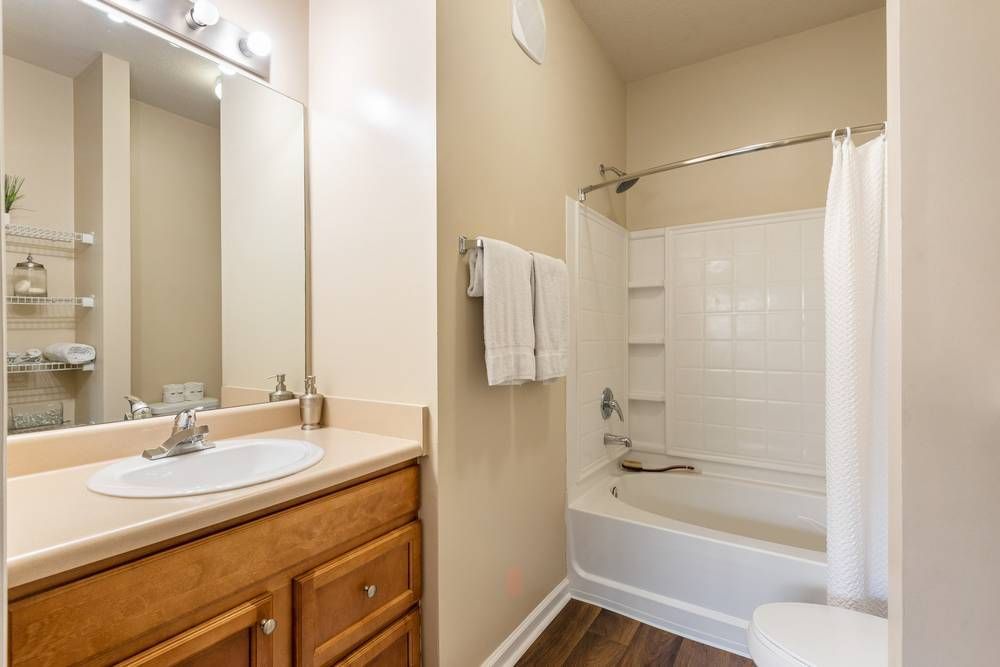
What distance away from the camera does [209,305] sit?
1.52m

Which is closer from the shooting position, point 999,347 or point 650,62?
point 999,347

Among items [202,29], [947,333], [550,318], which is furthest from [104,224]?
[947,333]

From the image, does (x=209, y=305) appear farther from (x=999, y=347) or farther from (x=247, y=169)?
(x=999, y=347)

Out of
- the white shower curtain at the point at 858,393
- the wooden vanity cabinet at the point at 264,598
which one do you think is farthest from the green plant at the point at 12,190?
the white shower curtain at the point at 858,393

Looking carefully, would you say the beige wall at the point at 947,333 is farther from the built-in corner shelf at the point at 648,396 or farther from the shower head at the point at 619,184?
the built-in corner shelf at the point at 648,396

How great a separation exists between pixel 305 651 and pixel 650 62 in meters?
3.04

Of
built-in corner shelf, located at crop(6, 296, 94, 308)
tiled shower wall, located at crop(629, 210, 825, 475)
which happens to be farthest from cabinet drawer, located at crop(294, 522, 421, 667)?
tiled shower wall, located at crop(629, 210, 825, 475)

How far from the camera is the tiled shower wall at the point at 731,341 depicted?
2355 mm

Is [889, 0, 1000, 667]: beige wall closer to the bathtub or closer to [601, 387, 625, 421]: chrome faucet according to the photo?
the bathtub

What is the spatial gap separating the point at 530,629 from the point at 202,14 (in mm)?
2343

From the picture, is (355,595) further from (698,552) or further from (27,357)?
(698,552)

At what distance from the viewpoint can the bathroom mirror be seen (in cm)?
115

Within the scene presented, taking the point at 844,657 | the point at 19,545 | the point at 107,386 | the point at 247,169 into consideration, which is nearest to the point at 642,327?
the point at 844,657

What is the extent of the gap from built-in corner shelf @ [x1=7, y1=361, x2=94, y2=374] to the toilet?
6.42ft
